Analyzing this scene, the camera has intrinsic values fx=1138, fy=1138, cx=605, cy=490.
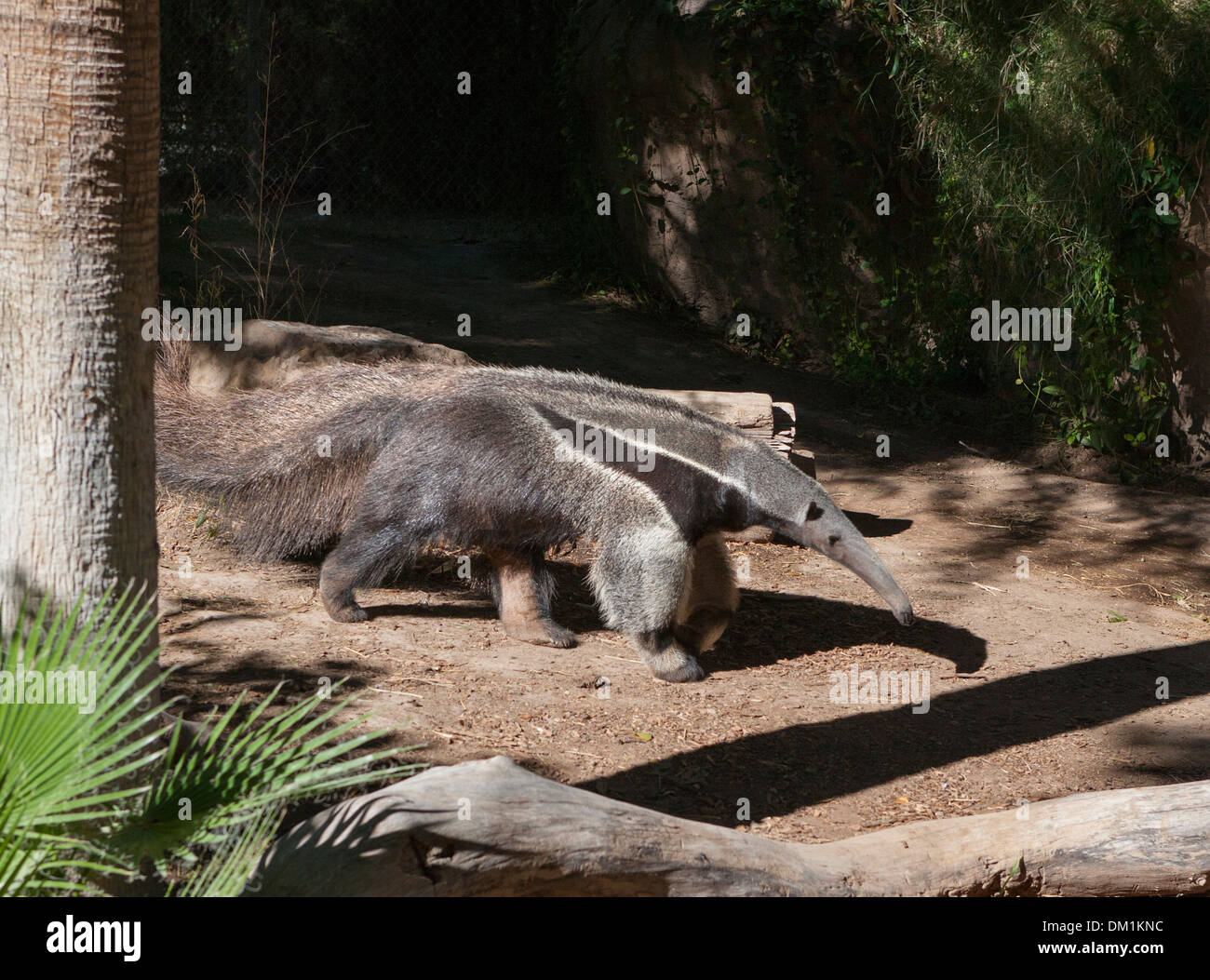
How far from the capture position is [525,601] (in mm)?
5723

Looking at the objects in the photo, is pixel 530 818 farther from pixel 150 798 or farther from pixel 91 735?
pixel 91 735

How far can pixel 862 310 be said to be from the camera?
1162 centimetres

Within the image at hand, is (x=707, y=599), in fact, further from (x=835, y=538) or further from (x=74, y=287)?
(x=74, y=287)

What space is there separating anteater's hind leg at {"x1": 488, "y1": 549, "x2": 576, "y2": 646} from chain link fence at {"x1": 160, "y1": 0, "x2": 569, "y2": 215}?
800cm

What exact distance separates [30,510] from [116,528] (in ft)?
0.57

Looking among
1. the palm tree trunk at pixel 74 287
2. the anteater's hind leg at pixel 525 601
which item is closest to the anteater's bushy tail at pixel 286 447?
the anteater's hind leg at pixel 525 601

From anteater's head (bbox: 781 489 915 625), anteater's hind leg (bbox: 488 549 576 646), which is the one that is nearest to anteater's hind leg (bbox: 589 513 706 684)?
anteater's hind leg (bbox: 488 549 576 646)

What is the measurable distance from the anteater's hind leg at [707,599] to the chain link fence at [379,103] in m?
8.37

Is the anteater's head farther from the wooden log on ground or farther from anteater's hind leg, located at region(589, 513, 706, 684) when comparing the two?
the wooden log on ground

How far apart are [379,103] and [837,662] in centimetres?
1065

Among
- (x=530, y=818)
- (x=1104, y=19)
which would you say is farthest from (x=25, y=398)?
(x=1104, y=19)

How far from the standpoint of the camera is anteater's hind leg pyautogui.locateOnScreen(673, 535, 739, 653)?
5754 millimetres

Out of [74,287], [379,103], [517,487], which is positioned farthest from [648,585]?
[379,103]

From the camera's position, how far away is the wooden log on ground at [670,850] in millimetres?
2641
